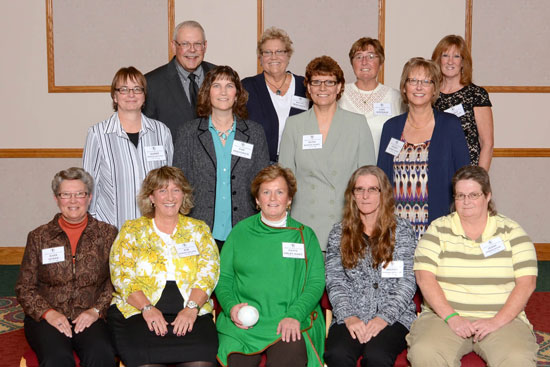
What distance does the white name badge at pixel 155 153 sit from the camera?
346 centimetres

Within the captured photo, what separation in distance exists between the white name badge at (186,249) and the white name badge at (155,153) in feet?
2.34

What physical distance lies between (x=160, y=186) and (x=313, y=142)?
3.33 ft

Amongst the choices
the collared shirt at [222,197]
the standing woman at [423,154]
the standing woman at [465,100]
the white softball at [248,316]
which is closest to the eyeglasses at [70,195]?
the collared shirt at [222,197]

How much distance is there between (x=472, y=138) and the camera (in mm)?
3916

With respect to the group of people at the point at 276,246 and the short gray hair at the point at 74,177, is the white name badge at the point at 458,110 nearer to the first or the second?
the group of people at the point at 276,246

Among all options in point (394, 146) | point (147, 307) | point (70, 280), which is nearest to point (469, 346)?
point (394, 146)

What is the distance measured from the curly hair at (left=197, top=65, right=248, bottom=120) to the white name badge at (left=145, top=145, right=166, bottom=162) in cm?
34

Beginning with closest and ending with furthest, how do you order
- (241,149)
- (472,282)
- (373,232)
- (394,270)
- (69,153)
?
(472,282)
(394,270)
(373,232)
(241,149)
(69,153)

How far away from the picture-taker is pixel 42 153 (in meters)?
5.88

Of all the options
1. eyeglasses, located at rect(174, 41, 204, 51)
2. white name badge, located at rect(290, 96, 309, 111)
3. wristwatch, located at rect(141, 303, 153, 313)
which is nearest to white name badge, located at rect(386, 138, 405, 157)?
white name badge, located at rect(290, 96, 309, 111)

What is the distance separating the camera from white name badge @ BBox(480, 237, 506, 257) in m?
2.78

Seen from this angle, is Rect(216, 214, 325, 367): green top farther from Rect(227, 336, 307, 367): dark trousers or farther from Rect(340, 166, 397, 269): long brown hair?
Rect(340, 166, 397, 269): long brown hair

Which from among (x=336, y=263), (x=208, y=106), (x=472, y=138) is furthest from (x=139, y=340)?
(x=472, y=138)

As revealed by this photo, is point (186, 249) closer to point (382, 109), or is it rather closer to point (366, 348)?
point (366, 348)
